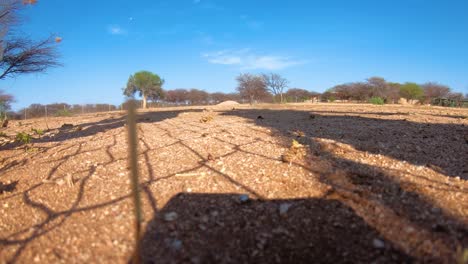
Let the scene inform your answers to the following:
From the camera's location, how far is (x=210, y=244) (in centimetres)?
170

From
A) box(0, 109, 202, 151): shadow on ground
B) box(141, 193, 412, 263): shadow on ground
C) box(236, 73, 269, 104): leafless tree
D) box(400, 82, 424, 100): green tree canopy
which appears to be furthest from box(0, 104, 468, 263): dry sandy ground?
box(400, 82, 424, 100): green tree canopy

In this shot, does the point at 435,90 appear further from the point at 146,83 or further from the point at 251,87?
the point at 146,83

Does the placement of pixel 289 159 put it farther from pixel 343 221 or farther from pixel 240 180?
pixel 343 221

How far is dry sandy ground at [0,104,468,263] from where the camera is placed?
5.34 ft

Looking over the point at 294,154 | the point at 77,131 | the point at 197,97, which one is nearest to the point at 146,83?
the point at 197,97

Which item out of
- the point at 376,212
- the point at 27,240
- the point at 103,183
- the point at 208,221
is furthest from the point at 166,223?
the point at 376,212

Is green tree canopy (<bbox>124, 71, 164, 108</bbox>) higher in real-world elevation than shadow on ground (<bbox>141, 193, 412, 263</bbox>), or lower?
higher

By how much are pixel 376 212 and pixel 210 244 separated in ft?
3.42

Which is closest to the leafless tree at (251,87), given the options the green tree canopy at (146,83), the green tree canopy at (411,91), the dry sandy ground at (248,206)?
the green tree canopy at (146,83)

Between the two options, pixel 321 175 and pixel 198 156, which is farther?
pixel 198 156

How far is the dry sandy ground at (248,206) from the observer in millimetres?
1627

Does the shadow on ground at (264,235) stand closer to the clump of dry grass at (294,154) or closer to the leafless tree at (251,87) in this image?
the clump of dry grass at (294,154)

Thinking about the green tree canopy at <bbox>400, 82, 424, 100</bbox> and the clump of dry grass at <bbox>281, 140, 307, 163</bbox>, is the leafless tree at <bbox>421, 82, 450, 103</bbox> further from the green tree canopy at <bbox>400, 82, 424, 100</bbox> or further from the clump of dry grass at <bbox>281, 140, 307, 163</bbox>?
the clump of dry grass at <bbox>281, 140, 307, 163</bbox>

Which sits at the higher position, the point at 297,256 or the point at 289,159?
the point at 289,159
